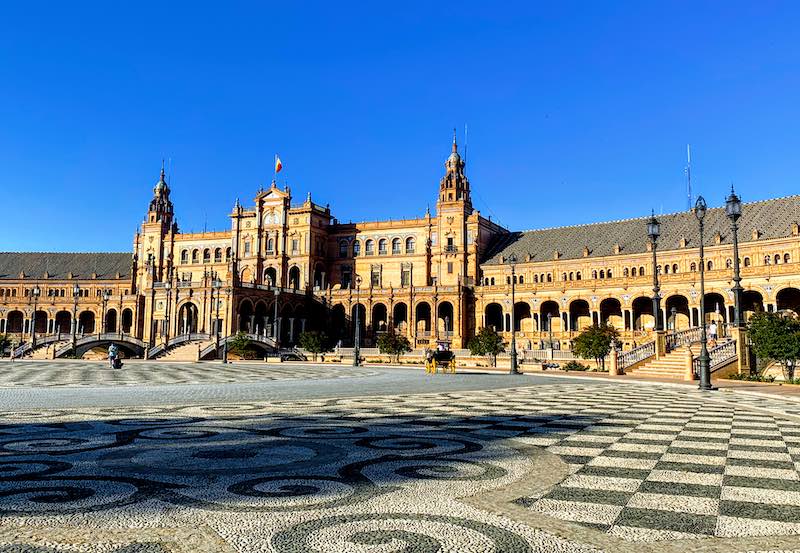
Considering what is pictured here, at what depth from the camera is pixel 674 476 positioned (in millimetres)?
6898

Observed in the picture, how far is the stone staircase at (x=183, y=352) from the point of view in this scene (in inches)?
2638

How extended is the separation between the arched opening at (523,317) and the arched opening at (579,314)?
5.55 metres

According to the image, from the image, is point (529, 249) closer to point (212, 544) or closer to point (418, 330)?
point (418, 330)

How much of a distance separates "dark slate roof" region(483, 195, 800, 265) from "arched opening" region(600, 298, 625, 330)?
6.65 m

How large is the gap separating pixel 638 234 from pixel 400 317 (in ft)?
112

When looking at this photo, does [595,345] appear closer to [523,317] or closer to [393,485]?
[523,317]

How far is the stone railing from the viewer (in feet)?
128

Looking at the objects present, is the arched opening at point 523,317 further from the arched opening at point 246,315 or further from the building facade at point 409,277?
the arched opening at point 246,315

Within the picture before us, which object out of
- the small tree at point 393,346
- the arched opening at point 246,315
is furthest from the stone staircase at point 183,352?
the small tree at point 393,346

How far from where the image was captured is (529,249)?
89312 mm

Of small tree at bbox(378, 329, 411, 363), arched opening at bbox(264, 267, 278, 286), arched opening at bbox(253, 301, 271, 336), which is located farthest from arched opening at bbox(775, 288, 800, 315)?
arched opening at bbox(264, 267, 278, 286)

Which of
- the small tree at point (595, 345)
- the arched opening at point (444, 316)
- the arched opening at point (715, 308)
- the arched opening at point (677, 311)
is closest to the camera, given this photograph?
the small tree at point (595, 345)

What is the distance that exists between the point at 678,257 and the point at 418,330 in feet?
114

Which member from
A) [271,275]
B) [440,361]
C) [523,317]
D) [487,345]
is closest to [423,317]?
[523,317]
